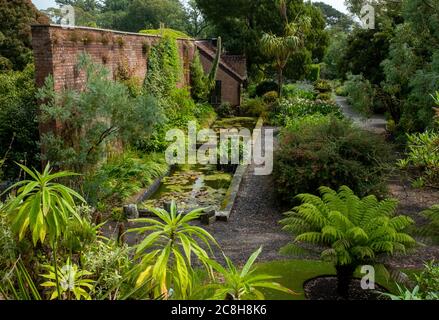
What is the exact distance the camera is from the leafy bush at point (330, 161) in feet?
31.5

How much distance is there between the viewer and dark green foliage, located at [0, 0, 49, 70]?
71.0 ft

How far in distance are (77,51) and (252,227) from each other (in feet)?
19.8

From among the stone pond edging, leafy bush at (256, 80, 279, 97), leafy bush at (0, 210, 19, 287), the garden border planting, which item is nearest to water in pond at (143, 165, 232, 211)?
the stone pond edging

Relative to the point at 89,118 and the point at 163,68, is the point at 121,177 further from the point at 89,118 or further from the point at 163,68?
the point at 163,68

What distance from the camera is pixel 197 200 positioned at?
457 inches

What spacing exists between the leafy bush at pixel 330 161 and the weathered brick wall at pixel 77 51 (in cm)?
517

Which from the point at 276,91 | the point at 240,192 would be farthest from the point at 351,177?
the point at 276,91

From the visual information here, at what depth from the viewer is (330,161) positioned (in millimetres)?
9742

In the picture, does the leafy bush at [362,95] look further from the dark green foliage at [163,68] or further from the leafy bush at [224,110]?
the leafy bush at [224,110]

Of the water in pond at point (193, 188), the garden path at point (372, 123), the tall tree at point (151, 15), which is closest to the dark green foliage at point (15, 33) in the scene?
the water in pond at point (193, 188)

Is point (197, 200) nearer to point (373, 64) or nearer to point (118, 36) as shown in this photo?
point (118, 36)

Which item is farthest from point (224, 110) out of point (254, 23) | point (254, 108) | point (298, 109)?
point (254, 23)

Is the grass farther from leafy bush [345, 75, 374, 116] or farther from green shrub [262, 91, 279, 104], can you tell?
green shrub [262, 91, 279, 104]
